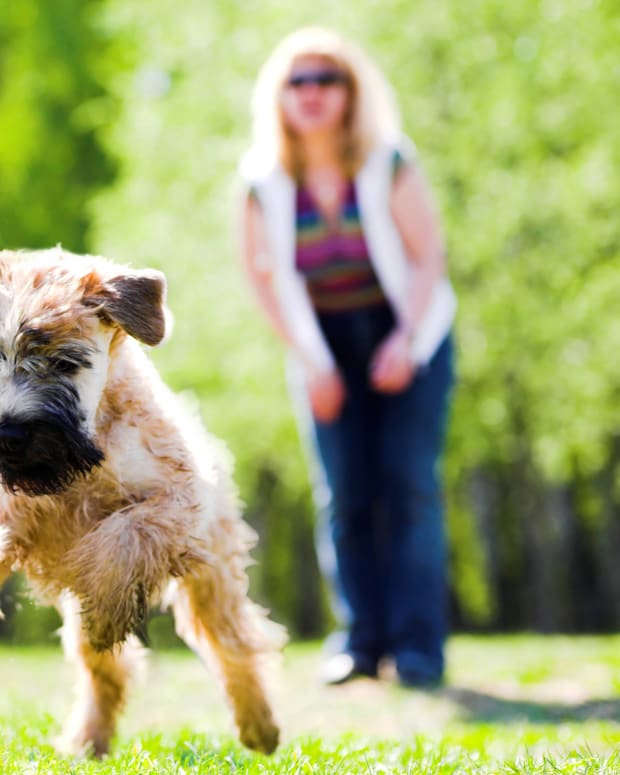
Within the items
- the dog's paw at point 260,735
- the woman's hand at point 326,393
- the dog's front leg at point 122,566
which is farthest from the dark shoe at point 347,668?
the dog's front leg at point 122,566

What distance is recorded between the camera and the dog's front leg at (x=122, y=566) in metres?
3.15

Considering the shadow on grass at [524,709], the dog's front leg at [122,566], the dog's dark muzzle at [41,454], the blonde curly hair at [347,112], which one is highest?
the blonde curly hair at [347,112]

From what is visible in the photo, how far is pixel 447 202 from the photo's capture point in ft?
39.6

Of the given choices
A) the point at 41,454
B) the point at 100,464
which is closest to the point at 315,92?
the point at 100,464

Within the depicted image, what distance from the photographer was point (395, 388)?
5.79 m

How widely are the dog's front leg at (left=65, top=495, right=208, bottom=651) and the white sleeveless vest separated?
2594 mm

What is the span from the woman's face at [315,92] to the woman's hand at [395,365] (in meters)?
1.14

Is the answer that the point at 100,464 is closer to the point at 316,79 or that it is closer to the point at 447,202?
the point at 316,79

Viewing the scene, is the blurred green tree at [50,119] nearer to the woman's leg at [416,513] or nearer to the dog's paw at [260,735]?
the woman's leg at [416,513]

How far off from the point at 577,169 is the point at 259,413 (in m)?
4.29

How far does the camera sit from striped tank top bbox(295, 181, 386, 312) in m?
5.97

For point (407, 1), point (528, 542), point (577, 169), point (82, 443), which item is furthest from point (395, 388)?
point (528, 542)

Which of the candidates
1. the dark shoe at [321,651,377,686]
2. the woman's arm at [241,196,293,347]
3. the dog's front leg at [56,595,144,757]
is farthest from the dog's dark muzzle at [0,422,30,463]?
the dark shoe at [321,651,377,686]

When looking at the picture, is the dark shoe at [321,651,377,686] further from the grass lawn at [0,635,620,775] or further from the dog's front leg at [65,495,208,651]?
the dog's front leg at [65,495,208,651]
